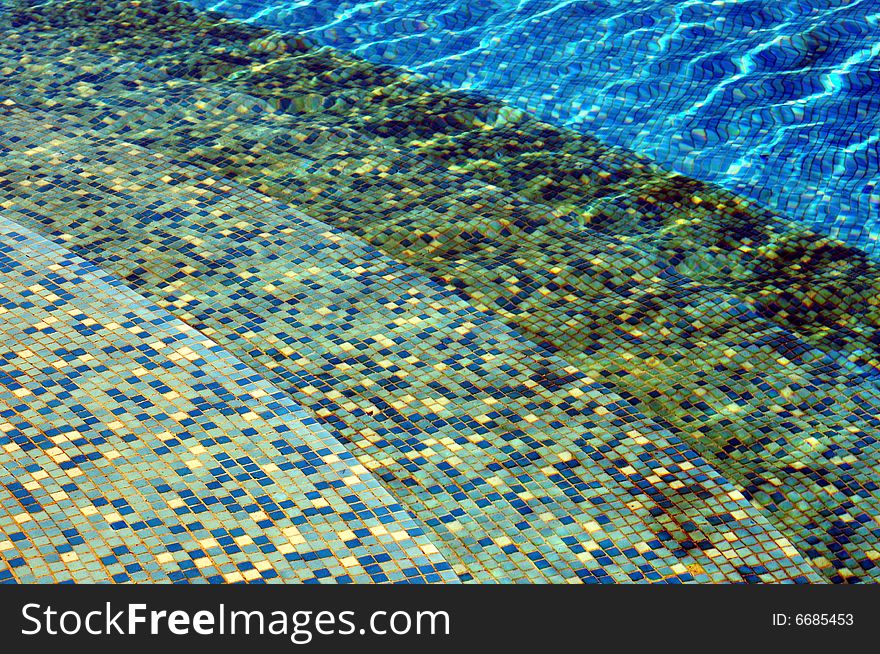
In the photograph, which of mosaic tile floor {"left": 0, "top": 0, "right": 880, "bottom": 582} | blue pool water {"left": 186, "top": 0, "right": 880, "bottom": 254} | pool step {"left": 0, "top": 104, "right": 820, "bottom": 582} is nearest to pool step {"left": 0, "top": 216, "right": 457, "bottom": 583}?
mosaic tile floor {"left": 0, "top": 0, "right": 880, "bottom": 582}

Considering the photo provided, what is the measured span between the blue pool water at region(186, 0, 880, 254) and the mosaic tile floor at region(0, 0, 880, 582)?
44 centimetres

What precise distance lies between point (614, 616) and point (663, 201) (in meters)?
4.16

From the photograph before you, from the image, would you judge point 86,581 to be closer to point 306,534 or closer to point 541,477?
point 306,534

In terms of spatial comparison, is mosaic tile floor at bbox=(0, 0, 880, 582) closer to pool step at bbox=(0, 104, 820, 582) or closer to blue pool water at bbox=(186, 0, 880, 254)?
pool step at bbox=(0, 104, 820, 582)

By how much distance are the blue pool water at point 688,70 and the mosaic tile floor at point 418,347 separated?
0.44m

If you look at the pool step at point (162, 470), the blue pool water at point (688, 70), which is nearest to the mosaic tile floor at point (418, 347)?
the pool step at point (162, 470)

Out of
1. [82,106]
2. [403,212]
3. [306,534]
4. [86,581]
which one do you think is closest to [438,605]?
[306,534]

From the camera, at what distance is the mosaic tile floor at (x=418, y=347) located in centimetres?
485

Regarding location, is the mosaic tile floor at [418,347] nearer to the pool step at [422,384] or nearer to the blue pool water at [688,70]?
the pool step at [422,384]

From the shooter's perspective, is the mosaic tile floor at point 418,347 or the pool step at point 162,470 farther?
the mosaic tile floor at point 418,347

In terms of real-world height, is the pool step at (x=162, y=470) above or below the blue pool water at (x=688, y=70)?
below

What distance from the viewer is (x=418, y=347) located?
6039mm

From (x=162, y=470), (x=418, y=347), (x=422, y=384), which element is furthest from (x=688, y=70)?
(x=162, y=470)

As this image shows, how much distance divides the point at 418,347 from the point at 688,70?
4948mm
